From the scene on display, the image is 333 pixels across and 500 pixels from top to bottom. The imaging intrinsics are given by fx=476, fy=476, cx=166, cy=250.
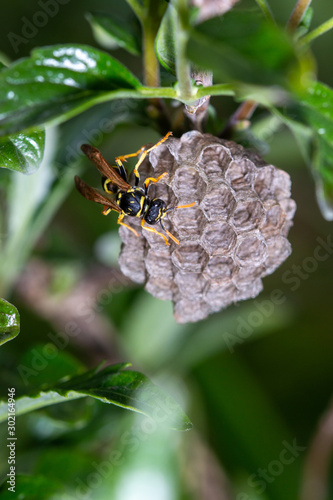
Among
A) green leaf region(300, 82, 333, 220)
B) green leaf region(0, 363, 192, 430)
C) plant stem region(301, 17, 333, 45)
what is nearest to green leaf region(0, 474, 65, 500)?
green leaf region(0, 363, 192, 430)

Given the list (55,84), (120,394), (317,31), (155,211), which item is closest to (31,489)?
(120,394)

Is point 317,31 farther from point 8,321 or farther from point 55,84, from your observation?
point 8,321

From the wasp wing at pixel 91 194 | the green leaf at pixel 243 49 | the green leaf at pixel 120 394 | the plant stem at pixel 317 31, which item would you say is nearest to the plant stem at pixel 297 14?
the plant stem at pixel 317 31

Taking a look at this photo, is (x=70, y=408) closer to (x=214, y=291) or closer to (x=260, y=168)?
(x=214, y=291)

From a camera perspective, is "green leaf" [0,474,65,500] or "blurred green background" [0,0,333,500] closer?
"green leaf" [0,474,65,500]

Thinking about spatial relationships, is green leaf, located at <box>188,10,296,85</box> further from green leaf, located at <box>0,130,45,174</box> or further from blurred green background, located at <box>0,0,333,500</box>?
blurred green background, located at <box>0,0,333,500</box>

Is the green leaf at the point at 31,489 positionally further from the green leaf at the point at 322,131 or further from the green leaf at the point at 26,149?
the green leaf at the point at 322,131

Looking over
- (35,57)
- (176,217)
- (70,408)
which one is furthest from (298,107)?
(70,408)
